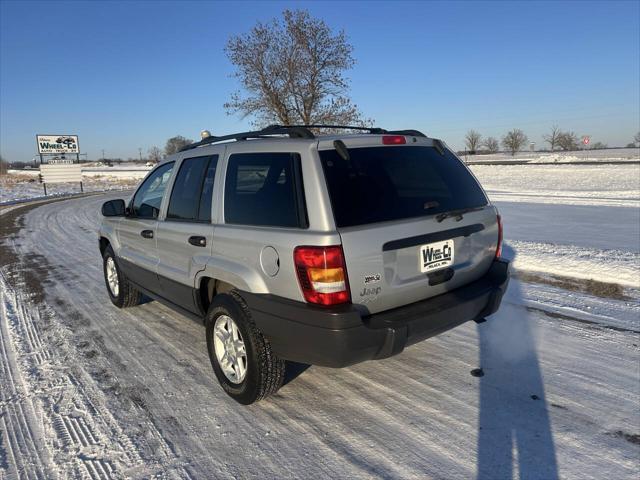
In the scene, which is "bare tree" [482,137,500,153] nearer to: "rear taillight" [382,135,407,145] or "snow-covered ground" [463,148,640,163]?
"snow-covered ground" [463,148,640,163]

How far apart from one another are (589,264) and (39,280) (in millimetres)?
8157

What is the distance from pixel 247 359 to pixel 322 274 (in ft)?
3.16

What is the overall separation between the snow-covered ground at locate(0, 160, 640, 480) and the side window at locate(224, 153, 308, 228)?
139 centimetres

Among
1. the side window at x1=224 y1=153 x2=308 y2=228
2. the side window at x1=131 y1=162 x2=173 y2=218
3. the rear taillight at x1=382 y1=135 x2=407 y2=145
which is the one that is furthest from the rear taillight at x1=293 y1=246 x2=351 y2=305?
the side window at x1=131 y1=162 x2=173 y2=218

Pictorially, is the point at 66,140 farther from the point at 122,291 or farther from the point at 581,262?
the point at 581,262

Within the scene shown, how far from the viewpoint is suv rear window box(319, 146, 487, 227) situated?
2781mm

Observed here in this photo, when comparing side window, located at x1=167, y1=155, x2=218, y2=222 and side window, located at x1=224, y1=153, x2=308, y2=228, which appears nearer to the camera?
side window, located at x1=224, y1=153, x2=308, y2=228

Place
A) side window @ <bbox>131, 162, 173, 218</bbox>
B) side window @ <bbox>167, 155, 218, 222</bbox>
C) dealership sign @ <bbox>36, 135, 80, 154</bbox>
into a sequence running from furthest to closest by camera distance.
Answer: dealership sign @ <bbox>36, 135, 80, 154</bbox>, side window @ <bbox>131, 162, 173, 218</bbox>, side window @ <bbox>167, 155, 218, 222</bbox>

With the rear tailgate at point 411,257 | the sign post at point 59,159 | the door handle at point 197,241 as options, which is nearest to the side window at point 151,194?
the door handle at point 197,241

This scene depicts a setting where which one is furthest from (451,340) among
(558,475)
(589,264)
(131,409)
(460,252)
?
(589,264)

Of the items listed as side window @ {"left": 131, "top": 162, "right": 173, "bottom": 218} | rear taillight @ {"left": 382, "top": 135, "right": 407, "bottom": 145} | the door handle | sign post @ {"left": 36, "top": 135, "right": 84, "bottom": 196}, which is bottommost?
the door handle

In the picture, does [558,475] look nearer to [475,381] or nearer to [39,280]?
[475,381]

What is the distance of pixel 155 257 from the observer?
14.1 feet

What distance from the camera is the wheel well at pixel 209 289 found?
353 cm
